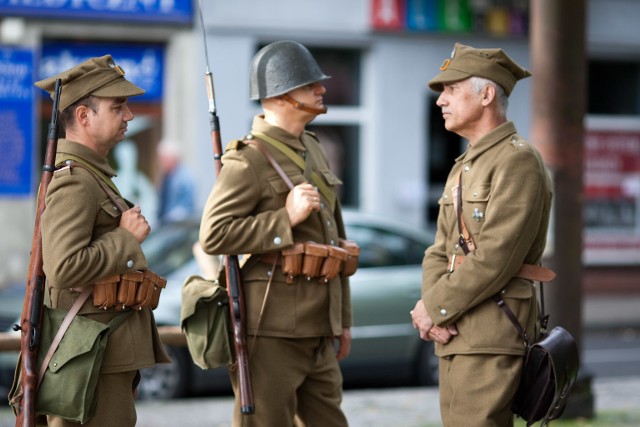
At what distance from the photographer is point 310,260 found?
5.03 meters

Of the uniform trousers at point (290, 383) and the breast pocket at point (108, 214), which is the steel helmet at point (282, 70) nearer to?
the breast pocket at point (108, 214)

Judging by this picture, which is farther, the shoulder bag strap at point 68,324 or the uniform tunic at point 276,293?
the uniform tunic at point 276,293

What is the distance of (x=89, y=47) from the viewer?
1561cm

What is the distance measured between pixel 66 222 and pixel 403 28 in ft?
42.7

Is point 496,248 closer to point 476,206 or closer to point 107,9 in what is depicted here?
point 476,206

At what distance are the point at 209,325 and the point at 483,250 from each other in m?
1.26

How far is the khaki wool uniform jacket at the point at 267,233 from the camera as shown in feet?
16.2

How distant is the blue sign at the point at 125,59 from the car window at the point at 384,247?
625 cm

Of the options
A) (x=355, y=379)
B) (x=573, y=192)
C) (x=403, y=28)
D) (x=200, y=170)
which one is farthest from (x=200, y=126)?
(x=573, y=192)

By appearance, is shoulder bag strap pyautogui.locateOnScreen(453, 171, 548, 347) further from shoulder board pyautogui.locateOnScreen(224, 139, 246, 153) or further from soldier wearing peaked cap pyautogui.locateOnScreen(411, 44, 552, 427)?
shoulder board pyautogui.locateOnScreen(224, 139, 246, 153)

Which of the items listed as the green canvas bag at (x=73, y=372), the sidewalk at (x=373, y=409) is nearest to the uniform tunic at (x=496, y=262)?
the green canvas bag at (x=73, y=372)

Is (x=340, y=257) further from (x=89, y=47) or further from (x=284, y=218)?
(x=89, y=47)

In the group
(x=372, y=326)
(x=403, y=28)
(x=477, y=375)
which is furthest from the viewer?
(x=403, y=28)

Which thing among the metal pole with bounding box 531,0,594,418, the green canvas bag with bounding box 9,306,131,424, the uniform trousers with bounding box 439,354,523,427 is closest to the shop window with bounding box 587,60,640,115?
the metal pole with bounding box 531,0,594,418
